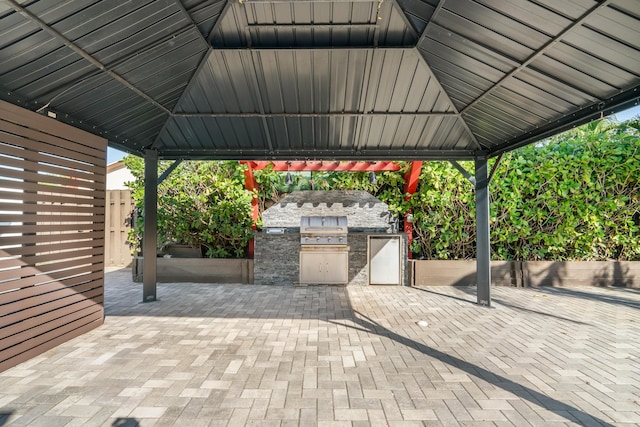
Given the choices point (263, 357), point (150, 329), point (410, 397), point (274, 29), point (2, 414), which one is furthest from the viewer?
point (150, 329)

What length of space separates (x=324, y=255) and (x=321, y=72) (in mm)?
4406

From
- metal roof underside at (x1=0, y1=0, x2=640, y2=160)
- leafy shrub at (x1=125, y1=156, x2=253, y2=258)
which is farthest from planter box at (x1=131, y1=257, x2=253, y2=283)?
metal roof underside at (x1=0, y1=0, x2=640, y2=160)

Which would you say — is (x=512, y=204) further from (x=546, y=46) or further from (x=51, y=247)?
(x=51, y=247)

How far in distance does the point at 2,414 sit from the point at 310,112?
476 centimetres

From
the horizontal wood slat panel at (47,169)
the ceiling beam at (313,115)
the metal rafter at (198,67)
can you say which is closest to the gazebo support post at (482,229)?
the ceiling beam at (313,115)

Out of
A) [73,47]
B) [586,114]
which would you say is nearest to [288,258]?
[73,47]

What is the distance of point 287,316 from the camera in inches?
205

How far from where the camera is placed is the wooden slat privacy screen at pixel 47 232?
3420mm

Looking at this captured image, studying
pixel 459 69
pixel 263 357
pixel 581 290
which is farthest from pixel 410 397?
pixel 581 290

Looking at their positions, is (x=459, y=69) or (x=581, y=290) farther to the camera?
(x=581, y=290)

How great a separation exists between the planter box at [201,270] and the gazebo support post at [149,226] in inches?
68.1

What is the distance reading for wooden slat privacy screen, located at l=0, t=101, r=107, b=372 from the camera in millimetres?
3420

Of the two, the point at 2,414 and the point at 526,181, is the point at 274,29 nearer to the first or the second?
the point at 2,414

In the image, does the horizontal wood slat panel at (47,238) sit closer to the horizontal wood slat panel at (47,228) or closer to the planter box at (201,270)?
the horizontal wood slat panel at (47,228)
